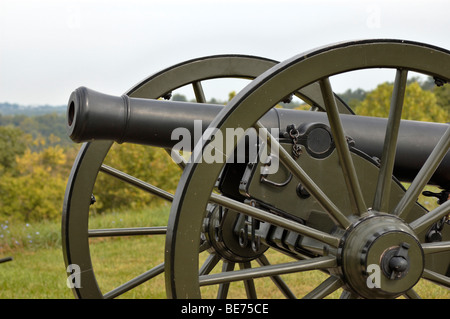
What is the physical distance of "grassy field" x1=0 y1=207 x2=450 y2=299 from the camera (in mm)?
6398

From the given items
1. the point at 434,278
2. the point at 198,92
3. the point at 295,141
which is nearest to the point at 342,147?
the point at 295,141

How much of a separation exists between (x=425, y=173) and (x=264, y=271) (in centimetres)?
88

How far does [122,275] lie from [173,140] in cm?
430

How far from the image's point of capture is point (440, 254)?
3547 mm

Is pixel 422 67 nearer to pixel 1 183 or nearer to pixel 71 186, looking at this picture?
pixel 71 186

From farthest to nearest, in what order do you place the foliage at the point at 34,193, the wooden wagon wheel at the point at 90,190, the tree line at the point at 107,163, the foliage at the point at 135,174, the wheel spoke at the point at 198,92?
the foliage at the point at 34,193 → the tree line at the point at 107,163 → the foliage at the point at 135,174 → the wheel spoke at the point at 198,92 → the wooden wagon wheel at the point at 90,190

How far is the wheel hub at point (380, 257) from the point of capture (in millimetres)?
2928

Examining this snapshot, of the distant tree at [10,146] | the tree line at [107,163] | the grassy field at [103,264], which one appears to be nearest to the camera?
the grassy field at [103,264]

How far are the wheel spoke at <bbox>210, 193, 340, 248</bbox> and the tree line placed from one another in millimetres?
14282

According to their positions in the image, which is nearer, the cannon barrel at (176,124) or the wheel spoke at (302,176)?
the wheel spoke at (302,176)

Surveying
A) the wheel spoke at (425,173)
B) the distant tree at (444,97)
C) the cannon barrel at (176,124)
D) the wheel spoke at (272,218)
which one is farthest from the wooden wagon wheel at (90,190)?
the distant tree at (444,97)

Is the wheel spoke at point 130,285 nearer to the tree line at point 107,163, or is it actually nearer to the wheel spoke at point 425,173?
the wheel spoke at point 425,173

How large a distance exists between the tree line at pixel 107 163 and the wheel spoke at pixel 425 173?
47.0 ft

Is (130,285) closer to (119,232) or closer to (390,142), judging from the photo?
(119,232)
